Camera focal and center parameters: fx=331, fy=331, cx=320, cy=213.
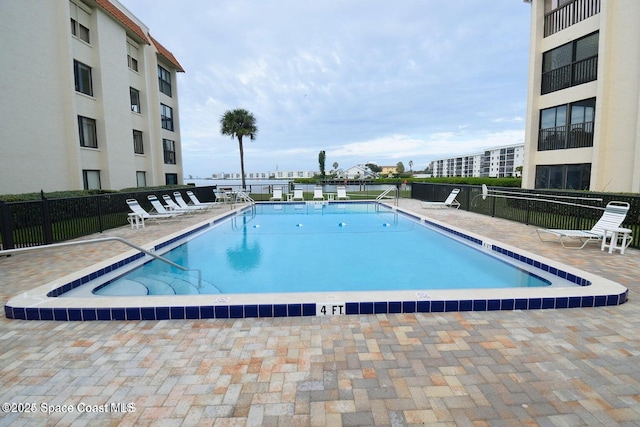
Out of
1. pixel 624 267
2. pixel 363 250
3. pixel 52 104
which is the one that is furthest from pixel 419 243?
pixel 52 104

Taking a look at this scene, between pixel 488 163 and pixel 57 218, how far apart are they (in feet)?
391

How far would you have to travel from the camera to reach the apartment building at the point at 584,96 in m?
11.0

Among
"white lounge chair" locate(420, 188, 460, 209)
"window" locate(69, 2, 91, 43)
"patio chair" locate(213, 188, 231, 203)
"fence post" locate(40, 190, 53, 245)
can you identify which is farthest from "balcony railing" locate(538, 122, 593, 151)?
"window" locate(69, 2, 91, 43)

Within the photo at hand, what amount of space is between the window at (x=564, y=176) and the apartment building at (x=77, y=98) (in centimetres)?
1916

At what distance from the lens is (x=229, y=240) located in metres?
9.23

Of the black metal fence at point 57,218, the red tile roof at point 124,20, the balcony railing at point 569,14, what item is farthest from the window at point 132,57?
the balcony railing at point 569,14

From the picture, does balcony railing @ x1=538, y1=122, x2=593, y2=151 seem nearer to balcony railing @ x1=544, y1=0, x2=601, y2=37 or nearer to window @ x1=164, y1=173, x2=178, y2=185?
balcony railing @ x1=544, y1=0, x2=601, y2=37

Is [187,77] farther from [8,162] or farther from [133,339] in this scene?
[133,339]

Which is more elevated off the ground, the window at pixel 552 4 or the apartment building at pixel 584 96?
the window at pixel 552 4

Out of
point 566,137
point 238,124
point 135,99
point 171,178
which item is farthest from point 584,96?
point 238,124

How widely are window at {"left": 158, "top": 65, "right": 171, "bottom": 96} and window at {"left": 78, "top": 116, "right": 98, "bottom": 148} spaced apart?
25.4ft

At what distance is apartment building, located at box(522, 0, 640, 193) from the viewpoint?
11039mm

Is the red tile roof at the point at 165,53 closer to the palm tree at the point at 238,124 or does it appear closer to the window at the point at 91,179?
the palm tree at the point at 238,124

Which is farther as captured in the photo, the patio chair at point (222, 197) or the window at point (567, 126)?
the patio chair at point (222, 197)
